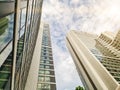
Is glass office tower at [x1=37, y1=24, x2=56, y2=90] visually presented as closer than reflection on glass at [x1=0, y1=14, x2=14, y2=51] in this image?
No

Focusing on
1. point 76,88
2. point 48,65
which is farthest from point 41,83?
point 76,88

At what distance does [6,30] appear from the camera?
7840 millimetres

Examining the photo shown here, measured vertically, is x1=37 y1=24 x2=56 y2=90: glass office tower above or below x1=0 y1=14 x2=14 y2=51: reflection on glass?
below

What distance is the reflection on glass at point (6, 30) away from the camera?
741 centimetres

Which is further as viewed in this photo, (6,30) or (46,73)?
(46,73)

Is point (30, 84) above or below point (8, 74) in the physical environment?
below

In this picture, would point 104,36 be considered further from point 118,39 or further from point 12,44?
point 12,44

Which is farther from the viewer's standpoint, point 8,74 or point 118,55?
point 118,55

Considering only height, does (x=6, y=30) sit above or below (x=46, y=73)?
above

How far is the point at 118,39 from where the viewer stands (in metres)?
76.4

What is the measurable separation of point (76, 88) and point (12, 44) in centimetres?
3787

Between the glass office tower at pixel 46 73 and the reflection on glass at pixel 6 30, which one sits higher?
the reflection on glass at pixel 6 30

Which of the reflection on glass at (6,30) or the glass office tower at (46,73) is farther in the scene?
the glass office tower at (46,73)

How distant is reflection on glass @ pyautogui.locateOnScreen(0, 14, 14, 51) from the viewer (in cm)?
741
